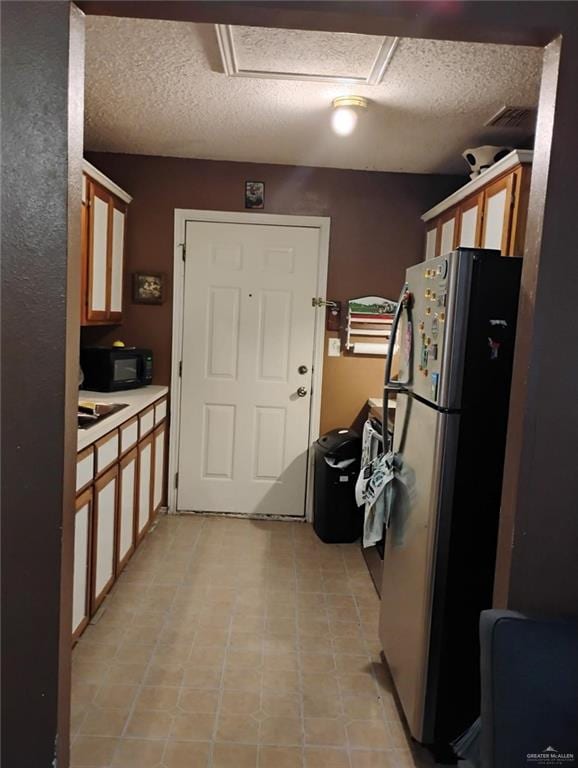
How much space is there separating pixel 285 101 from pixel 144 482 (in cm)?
221

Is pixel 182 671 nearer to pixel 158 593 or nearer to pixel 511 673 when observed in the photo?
pixel 158 593

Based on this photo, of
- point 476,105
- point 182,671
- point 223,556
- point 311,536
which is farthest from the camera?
point 311,536

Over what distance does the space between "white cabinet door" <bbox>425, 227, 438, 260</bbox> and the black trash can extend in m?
1.27

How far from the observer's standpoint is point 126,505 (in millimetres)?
3156

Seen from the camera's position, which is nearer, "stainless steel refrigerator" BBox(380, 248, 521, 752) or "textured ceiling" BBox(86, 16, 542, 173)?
"stainless steel refrigerator" BBox(380, 248, 521, 752)

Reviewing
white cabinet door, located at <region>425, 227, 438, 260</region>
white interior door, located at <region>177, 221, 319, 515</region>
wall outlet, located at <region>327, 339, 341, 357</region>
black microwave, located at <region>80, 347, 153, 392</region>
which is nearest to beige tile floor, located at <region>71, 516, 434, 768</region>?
white interior door, located at <region>177, 221, 319, 515</region>

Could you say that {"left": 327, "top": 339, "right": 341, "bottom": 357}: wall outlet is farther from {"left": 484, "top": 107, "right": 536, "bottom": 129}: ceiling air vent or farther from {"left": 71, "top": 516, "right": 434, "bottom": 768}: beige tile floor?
{"left": 484, "top": 107, "right": 536, "bottom": 129}: ceiling air vent

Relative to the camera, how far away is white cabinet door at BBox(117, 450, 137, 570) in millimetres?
3041

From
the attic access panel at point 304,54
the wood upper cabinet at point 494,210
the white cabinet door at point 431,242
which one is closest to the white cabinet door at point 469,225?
the wood upper cabinet at point 494,210

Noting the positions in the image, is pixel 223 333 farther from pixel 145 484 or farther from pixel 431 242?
pixel 431 242

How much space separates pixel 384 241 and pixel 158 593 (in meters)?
2.60

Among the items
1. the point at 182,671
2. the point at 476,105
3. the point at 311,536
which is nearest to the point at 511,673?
the point at 182,671

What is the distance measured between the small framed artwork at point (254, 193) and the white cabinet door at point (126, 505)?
5.94 ft

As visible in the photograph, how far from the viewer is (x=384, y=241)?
4.04 metres
